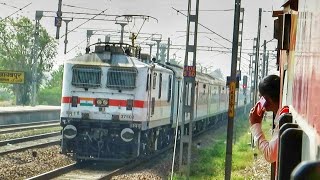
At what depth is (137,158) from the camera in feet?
60.9

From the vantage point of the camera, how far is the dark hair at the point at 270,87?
12.9ft

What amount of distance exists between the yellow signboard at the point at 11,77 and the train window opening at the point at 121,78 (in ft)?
92.2

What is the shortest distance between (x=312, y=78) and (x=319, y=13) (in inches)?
8.5

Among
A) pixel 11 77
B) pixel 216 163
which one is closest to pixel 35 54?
pixel 11 77

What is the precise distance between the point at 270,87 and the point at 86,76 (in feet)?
43.9

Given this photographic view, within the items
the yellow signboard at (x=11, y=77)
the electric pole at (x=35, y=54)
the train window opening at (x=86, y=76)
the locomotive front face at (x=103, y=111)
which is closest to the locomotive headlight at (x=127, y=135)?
the locomotive front face at (x=103, y=111)

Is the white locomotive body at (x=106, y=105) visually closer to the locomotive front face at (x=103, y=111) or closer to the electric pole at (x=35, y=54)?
the locomotive front face at (x=103, y=111)

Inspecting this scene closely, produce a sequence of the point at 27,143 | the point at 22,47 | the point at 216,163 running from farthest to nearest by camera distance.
Result: the point at 22,47 → the point at 27,143 → the point at 216,163

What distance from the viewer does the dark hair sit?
12.9ft

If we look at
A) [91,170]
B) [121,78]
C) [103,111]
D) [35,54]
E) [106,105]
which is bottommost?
[91,170]

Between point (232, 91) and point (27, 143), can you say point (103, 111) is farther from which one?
point (27, 143)

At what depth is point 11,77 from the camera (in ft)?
145

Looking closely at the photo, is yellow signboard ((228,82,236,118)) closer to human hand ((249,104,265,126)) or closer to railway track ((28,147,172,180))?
railway track ((28,147,172,180))

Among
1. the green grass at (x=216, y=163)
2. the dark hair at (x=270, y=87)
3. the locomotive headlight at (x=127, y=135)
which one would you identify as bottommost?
the green grass at (x=216, y=163)
